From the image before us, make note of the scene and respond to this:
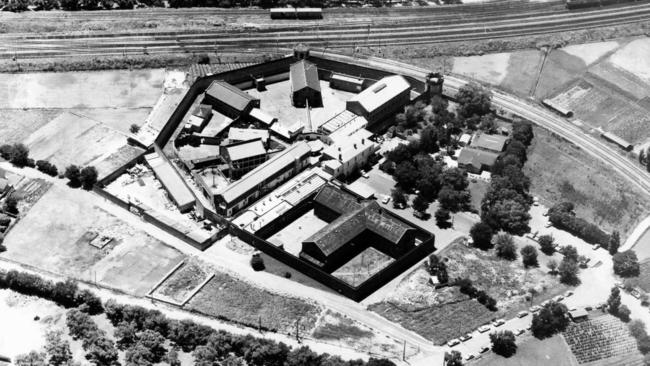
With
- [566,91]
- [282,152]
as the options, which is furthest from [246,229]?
[566,91]

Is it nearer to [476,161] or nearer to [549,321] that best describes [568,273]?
[549,321]

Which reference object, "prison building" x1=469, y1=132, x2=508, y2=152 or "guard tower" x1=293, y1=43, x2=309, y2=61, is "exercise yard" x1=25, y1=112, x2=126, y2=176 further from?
"prison building" x1=469, y1=132, x2=508, y2=152

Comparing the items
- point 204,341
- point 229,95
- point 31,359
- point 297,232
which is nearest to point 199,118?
point 229,95

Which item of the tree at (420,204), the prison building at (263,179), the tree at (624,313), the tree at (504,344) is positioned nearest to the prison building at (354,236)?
the tree at (420,204)

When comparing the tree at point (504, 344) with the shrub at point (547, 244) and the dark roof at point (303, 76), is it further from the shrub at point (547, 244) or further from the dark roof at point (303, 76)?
the dark roof at point (303, 76)

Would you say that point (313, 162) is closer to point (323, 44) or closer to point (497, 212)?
point (497, 212)

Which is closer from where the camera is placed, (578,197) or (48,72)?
(578,197)

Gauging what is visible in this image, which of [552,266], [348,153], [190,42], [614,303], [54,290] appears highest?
[190,42]
